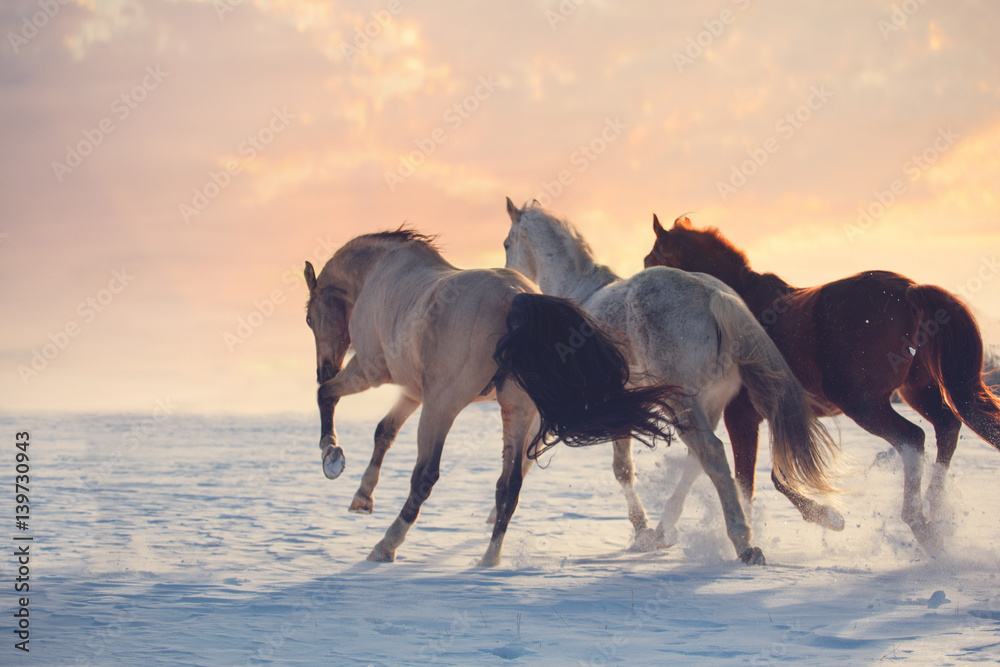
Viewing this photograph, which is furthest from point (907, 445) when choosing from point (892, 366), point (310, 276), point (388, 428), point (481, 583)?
point (310, 276)

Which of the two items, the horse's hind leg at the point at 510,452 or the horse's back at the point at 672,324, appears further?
the horse's back at the point at 672,324

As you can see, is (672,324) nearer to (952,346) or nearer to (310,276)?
(952,346)

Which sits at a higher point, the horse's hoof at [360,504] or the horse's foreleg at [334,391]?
the horse's foreleg at [334,391]

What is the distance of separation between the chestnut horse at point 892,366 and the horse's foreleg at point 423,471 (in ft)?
8.48

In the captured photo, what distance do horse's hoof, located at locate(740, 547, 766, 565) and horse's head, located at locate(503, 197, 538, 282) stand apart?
A: 3.20 meters

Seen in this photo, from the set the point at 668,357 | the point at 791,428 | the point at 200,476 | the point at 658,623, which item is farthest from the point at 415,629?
the point at 200,476

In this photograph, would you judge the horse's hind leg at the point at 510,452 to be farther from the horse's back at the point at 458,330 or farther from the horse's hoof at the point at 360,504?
the horse's hoof at the point at 360,504

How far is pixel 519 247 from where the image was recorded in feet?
25.1

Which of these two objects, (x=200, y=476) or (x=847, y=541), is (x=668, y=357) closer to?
(x=847, y=541)

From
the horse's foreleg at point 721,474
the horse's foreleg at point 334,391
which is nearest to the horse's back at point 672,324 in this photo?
the horse's foreleg at point 721,474

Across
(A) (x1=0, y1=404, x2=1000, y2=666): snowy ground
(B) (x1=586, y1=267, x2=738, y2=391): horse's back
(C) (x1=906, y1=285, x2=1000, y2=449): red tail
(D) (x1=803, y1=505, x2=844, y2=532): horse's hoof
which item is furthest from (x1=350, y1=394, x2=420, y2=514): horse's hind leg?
(C) (x1=906, y1=285, x2=1000, y2=449): red tail

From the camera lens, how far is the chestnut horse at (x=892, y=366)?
605 centimetres

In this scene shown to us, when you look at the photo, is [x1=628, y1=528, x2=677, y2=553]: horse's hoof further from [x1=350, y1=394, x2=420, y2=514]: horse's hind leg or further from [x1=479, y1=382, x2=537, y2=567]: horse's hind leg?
[x1=350, y1=394, x2=420, y2=514]: horse's hind leg

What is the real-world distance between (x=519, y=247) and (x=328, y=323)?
1.87m
